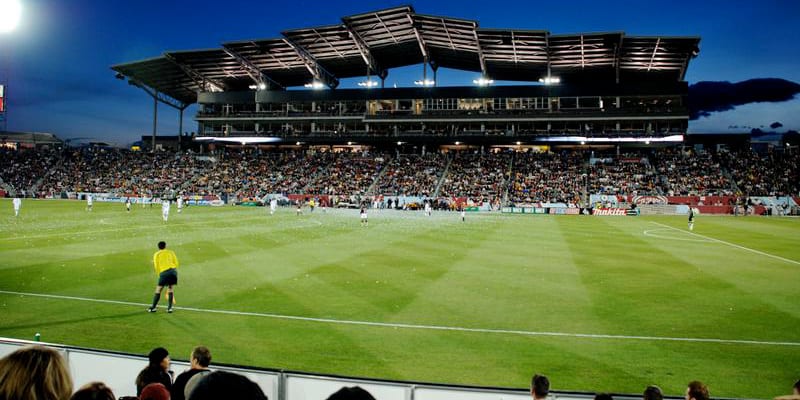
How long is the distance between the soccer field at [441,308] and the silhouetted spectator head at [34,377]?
7135mm

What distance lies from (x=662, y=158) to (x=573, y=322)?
6893 cm

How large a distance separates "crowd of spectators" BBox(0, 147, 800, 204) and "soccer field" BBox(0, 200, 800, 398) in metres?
39.7

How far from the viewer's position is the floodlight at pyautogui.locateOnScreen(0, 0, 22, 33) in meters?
19.4

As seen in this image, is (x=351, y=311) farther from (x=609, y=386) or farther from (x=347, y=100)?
(x=347, y=100)

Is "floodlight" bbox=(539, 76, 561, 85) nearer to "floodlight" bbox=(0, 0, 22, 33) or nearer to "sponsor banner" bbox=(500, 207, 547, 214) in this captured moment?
"sponsor banner" bbox=(500, 207, 547, 214)

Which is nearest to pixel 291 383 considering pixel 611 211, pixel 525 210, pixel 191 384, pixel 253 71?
pixel 191 384

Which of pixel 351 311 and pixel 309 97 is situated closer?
pixel 351 311

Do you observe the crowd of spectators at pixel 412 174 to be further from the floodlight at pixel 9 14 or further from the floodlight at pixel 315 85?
the floodlight at pixel 9 14

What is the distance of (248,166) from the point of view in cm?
8219

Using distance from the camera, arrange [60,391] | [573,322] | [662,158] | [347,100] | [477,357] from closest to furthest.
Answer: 1. [60,391]
2. [477,357]
3. [573,322]
4. [662,158]
5. [347,100]

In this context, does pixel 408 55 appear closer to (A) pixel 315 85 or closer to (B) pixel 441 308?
(A) pixel 315 85

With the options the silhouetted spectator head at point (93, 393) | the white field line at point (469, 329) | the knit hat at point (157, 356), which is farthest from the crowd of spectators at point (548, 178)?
the silhouetted spectator head at point (93, 393)

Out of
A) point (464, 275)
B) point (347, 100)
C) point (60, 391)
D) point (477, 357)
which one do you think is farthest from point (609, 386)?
point (347, 100)

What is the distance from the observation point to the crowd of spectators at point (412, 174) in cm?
6506
